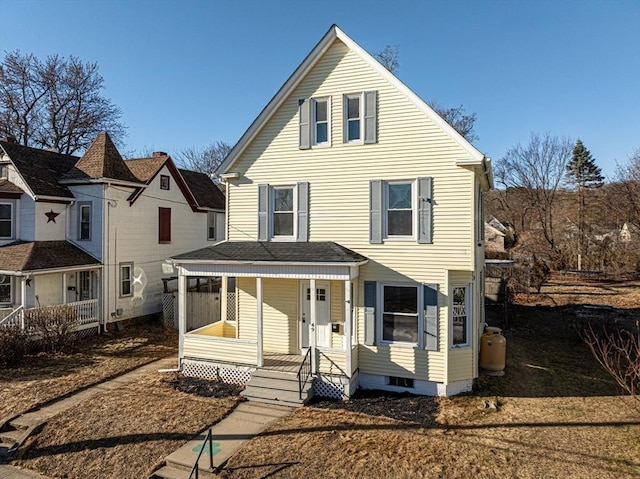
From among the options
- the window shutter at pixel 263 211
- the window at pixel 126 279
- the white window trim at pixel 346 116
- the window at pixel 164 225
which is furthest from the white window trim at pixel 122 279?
the white window trim at pixel 346 116

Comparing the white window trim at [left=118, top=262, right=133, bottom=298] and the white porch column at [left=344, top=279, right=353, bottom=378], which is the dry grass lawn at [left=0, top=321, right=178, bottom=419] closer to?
the white window trim at [left=118, top=262, right=133, bottom=298]

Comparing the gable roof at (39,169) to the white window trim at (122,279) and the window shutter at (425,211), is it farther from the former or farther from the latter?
the window shutter at (425,211)

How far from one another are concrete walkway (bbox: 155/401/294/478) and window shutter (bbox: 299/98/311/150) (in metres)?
7.56

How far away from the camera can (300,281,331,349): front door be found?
1210 centimetres

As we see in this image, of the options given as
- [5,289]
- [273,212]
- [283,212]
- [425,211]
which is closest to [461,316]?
[425,211]

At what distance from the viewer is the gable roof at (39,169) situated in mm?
17062

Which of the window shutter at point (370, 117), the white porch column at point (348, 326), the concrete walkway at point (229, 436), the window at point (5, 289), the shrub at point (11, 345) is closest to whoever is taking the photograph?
the concrete walkway at point (229, 436)

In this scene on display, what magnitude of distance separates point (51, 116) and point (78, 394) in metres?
29.4

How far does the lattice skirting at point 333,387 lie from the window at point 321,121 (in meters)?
6.87

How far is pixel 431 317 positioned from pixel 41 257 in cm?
1531

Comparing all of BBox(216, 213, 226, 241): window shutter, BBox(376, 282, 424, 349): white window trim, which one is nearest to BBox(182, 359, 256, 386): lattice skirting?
BBox(376, 282, 424, 349): white window trim

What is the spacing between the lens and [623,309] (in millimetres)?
20844

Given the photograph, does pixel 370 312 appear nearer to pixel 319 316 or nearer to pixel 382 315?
pixel 382 315

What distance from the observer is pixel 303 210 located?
1241 centimetres
